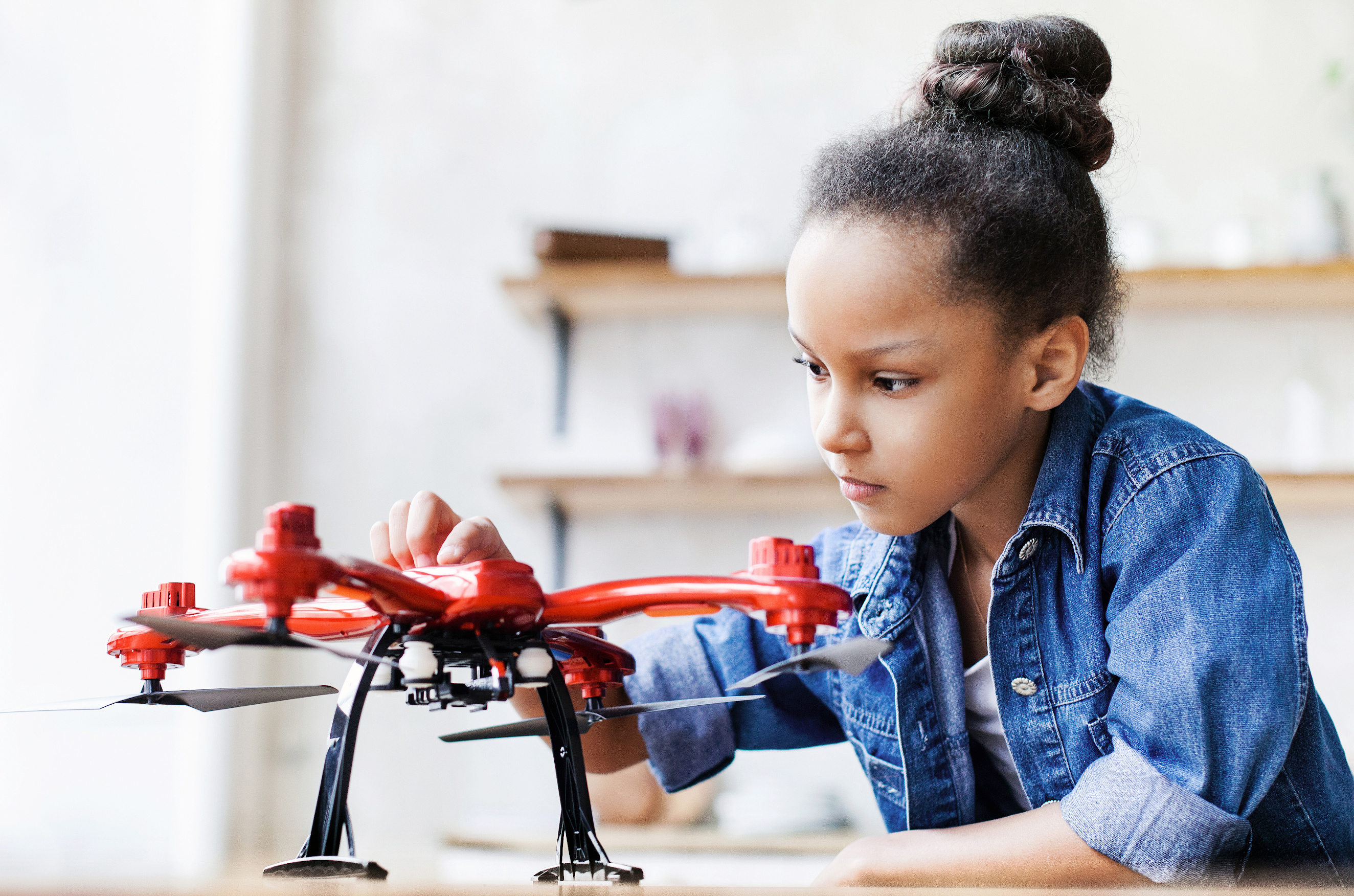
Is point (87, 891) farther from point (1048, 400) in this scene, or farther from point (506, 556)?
point (1048, 400)

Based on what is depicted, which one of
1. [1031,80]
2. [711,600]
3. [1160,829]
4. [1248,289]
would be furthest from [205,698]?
[1248,289]

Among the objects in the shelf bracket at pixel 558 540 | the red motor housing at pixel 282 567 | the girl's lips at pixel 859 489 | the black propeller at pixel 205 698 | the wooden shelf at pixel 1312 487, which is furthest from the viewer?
the shelf bracket at pixel 558 540

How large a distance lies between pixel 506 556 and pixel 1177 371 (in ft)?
6.54

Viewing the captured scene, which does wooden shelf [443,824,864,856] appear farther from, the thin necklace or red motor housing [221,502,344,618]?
red motor housing [221,502,344,618]

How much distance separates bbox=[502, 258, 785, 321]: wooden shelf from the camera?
2.24 meters

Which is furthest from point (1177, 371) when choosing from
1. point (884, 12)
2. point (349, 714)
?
point (349, 714)

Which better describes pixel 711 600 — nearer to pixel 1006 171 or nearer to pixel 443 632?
pixel 443 632

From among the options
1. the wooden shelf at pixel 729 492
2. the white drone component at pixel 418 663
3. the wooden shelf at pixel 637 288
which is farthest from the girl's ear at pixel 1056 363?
the wooden shelf at pixel 637 288

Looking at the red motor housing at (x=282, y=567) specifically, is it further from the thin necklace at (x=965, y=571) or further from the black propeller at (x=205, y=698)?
the thin necklace at (x=965, y=571)

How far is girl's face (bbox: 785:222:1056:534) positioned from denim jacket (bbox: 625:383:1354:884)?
0.09 m

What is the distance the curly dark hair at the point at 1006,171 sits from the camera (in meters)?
0.78

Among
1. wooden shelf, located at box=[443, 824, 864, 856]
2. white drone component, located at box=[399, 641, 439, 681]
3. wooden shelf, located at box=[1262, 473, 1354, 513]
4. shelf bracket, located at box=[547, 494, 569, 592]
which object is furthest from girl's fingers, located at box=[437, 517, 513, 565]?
wooden shelf, located at box=[1262, 473, 1354, 513]

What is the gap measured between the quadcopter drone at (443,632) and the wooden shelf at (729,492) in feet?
5.10

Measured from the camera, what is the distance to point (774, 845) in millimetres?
1949
